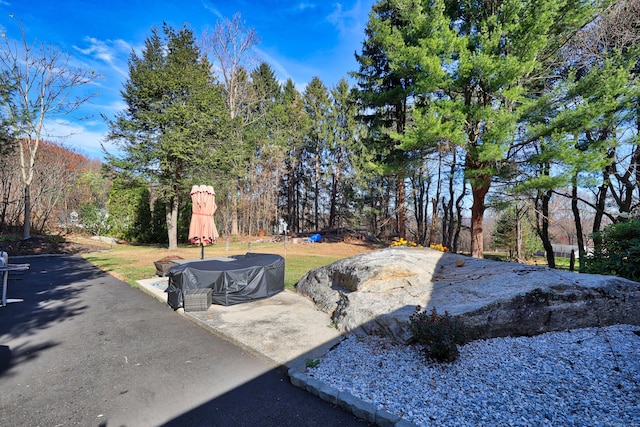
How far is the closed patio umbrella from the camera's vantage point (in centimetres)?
769

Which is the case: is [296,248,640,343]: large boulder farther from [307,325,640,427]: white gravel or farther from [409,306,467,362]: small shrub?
[409,306,467,362]: small shrub

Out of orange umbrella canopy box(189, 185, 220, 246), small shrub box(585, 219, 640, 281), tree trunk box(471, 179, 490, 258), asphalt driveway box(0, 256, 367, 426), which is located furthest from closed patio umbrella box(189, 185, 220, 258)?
tree trunk box(471, 179, 490, 258)

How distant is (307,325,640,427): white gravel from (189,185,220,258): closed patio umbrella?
→ 5374 millimetres

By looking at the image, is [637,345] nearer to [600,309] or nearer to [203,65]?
[600,309]

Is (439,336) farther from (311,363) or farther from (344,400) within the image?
(311,363)

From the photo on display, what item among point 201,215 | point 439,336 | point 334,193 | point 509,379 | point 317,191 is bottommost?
point 509,379

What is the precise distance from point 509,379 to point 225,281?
473 centimetres

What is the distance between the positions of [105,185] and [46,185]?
23.4 ft

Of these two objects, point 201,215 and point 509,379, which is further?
point 201,215

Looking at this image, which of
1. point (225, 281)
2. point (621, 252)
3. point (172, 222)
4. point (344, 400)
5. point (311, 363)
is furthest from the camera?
point (172, 222)

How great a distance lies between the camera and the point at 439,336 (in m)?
3.19

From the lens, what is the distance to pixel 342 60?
19984 mm

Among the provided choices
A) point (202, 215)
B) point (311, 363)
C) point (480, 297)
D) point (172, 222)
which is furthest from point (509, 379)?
point (172, 222)

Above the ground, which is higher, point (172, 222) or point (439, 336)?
point (172, 222)
